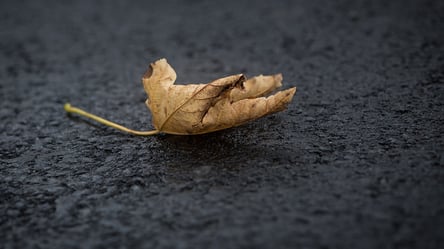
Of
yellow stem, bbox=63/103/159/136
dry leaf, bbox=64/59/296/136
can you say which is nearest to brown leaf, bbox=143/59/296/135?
dry leaf, bbox=64/59/296/136

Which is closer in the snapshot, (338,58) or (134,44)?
(338,58)

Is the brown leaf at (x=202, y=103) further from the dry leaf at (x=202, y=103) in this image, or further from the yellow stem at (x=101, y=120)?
the yellow stem at (x=101, y=120)

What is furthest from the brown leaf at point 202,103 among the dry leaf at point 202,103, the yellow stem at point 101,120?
the yellow stem at point 101,120

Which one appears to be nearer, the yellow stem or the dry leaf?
the dry leaf

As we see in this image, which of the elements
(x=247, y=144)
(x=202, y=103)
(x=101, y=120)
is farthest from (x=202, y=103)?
(x=101, y=120)

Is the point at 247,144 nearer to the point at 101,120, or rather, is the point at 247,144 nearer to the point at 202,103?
the point at 202,103

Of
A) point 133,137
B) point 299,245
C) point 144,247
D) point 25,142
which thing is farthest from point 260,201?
point 25,142

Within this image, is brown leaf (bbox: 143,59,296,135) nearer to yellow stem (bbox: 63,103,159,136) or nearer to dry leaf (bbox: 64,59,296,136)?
dry leaf (bbox: 64,59,296,136)

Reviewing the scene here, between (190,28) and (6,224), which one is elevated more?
(190,28)

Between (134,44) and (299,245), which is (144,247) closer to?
(299,245)
